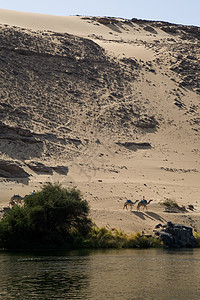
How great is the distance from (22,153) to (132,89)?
811 inches

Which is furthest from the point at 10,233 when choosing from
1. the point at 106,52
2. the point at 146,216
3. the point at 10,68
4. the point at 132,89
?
the point at 106,52

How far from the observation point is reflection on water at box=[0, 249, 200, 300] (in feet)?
63.0

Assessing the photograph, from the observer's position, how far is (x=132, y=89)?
61.7m

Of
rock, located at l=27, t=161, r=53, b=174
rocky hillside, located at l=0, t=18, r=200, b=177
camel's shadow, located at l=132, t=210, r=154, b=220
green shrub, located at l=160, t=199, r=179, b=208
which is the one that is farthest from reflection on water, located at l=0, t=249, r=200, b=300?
rocky hillside, located at l=0, t=18, r=200, b=177

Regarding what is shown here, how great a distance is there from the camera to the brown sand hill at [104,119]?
40.7m

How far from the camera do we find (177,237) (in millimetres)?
31531

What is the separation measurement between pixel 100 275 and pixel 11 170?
19.3 meters

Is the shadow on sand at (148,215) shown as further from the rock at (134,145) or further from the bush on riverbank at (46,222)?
the rock at (134,145)

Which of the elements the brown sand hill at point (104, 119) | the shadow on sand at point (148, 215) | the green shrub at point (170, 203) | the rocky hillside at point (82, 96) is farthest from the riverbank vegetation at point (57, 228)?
the rocky hillside at point (82, 96)

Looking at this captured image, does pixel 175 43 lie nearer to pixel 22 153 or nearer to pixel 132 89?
pixel 132 89

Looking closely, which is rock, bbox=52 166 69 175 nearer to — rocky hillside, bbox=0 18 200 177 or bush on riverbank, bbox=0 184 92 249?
rocky hillside, bbox=0 18 200 177

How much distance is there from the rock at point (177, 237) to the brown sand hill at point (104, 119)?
1.98m

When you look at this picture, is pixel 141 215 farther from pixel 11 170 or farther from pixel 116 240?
pixel 11 170

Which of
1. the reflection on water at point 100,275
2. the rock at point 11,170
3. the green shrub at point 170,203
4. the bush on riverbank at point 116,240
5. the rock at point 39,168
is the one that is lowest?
the reflection on water at point 100,275
